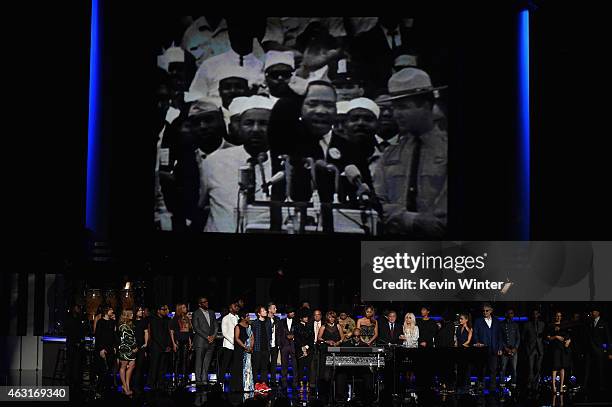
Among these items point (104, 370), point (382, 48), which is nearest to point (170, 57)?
point (382, 48)

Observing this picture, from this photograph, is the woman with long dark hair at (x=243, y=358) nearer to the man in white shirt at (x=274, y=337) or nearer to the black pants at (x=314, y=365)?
the man in white shirt at (x=274, y=337)

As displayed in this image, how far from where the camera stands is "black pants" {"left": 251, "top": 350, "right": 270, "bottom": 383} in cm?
1750

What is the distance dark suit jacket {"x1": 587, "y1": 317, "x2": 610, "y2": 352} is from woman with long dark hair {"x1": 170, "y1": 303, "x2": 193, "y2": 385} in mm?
7243

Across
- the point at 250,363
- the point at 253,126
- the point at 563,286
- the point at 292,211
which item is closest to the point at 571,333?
the point at 563,286

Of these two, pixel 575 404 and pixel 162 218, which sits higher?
pixel 162 218

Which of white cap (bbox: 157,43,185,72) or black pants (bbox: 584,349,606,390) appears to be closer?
black pants (bbox: 584,349,606,390)

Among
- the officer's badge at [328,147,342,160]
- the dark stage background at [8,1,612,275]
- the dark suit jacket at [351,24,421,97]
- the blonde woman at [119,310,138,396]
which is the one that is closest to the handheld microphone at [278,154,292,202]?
the officer's badge at [328,147,342,160]

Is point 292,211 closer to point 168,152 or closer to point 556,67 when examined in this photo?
point 168,152

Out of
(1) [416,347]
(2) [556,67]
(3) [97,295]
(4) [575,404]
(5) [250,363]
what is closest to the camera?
(4) [575,404]

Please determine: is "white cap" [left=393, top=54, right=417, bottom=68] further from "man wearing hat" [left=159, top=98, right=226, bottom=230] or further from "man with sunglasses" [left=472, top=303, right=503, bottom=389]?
"man with sunglasses" [left=472, top=303, right=503, bottom=389]

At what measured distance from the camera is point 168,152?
906 inches

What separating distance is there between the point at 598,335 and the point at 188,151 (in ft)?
33.2

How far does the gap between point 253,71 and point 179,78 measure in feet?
5.62

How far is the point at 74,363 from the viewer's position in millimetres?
16391
